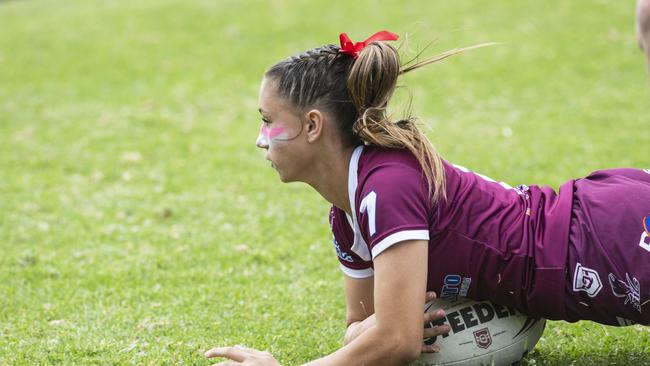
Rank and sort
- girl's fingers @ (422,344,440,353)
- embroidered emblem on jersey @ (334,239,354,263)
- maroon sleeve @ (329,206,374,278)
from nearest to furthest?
girl's fingers @ (422,344,440,353)
maroon sleeve @ (329,206,374,278)
embroidered emblem on jersey @ (334,239,354,263)

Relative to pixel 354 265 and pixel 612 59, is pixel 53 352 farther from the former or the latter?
pixel 612 59

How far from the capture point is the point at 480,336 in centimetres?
363

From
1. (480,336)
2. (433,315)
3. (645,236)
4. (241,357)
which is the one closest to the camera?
(645,236)

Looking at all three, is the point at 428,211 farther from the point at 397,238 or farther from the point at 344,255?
the point at 344,255

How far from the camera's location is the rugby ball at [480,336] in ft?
11.9

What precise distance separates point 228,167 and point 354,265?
4794 mm

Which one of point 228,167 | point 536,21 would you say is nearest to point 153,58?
point 228,167

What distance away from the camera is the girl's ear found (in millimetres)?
3404

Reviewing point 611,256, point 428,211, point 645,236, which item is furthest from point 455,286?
point 645,236

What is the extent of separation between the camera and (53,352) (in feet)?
13.6

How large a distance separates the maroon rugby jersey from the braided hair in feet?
0.18

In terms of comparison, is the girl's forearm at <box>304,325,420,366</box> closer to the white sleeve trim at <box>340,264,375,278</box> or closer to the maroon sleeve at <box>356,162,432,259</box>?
the maroon sleeve at <box>356,162,432,259</box>

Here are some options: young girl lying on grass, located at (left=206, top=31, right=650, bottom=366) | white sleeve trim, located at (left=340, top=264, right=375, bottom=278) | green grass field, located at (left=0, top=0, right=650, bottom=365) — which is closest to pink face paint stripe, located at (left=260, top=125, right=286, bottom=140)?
young girl lying on grass, located at (left=206, top=31, right=650, bottom=366)

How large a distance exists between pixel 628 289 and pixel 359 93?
1292 millimetres
